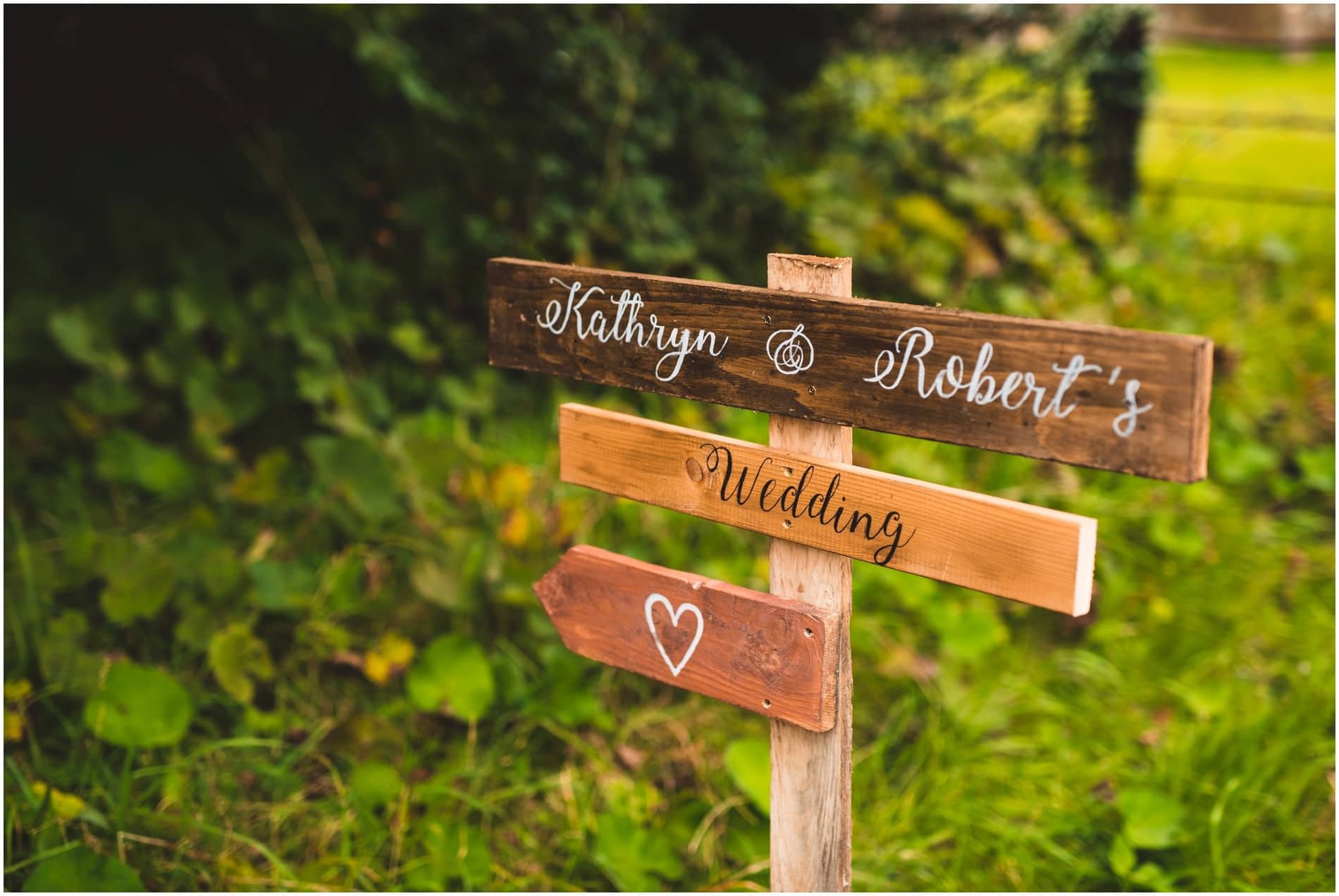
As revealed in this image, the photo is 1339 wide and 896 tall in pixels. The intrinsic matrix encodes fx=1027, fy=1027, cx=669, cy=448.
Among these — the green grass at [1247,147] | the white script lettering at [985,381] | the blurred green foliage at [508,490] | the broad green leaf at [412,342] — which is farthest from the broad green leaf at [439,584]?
the green grass at [1247,147]

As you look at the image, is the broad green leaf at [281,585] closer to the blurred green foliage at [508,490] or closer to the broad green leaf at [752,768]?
the blurred green foliage at [508,490]

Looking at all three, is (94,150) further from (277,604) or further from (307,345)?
(277,604)

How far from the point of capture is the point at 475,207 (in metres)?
3.23

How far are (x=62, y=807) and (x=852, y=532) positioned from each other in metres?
1.35

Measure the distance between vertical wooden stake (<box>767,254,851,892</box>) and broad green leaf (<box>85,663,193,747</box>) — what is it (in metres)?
1.06

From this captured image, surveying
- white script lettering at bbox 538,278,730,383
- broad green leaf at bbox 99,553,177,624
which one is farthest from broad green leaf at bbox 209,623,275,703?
white script lettering at bbox 538,278,730,383

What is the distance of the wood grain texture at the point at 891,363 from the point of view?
98 cm

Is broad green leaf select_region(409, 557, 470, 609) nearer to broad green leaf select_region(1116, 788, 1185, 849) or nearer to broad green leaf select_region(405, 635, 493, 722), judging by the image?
broad green leaf select_region(405, 635, 493, 722)

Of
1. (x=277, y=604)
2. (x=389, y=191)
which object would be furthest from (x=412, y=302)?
(x=277, y=604)

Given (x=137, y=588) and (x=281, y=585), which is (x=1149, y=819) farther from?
(x=137, y=588)

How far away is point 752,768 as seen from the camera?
179 cm

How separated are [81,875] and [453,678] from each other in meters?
0.66

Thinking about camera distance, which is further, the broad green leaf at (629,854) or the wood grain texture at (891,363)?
the broad green leaf at (629,854)

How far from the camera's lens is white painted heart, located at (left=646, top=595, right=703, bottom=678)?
133cm
